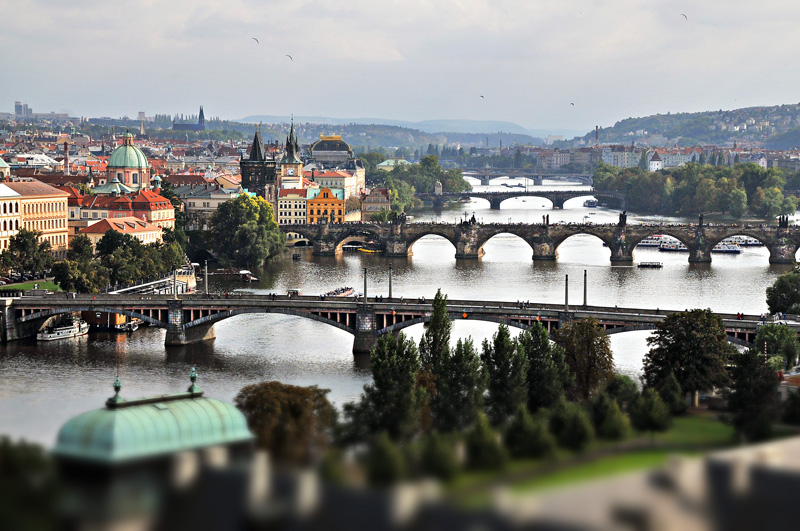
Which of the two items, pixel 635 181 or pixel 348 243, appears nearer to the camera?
pixel 348 243

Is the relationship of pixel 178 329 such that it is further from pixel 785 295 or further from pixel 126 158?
pixel 126 158

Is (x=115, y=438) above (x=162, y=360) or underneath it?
above

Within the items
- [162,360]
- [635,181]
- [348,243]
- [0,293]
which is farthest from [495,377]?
[635,181]

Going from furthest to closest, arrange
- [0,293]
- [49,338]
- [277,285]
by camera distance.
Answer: [277,285] < [0,293] < [49,338]

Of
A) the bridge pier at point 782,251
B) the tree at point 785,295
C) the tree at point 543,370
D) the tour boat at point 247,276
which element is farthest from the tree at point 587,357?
the bridge pier at point 782,251

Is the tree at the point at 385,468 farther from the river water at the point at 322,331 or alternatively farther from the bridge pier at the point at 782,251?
the bridge pier at the point at 782,251

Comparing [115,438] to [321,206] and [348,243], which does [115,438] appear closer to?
[348,243]

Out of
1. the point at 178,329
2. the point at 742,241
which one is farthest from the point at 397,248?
the point at 178,329
